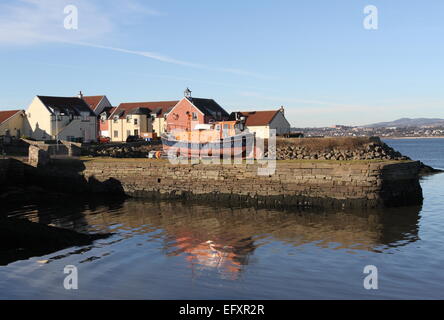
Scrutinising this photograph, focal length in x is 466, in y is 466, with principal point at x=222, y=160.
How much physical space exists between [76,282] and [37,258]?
9.20 ft

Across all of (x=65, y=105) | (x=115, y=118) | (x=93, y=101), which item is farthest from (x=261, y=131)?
(x=93, y=101)

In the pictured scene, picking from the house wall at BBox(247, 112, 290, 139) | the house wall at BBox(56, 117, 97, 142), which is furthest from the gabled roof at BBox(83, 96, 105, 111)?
the house wall at BBox(247, 112, 290, 139)

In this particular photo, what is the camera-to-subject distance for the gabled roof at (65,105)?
51656mm

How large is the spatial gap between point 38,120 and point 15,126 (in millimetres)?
2812

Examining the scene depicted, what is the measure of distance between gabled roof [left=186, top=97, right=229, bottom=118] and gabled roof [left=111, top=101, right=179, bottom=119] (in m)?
5.96

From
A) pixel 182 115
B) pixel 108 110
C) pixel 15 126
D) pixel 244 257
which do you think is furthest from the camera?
pixel 108 110

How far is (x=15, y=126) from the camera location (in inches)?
2046

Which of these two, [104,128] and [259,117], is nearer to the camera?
[259,117]

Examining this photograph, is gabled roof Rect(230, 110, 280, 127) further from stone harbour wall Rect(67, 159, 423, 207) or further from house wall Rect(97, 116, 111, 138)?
stone harbour wall Rect(67, 159, 423, 207)

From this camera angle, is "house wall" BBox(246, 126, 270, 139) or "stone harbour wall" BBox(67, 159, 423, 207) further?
"house wall" BBox(246, 126, 270, 139)

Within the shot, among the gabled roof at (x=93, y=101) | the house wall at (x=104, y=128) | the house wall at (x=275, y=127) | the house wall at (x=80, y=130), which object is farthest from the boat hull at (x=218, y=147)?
the gabled roof at (x=93, y=101)

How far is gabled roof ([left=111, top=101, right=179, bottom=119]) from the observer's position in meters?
65.3

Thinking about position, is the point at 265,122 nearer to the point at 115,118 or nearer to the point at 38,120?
the point at 115,118
